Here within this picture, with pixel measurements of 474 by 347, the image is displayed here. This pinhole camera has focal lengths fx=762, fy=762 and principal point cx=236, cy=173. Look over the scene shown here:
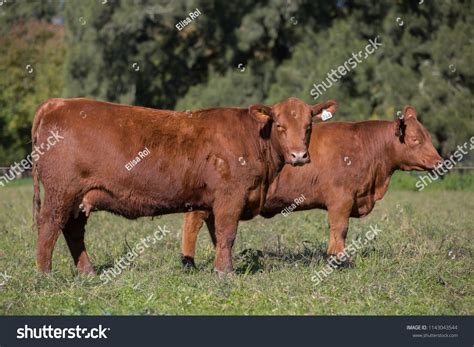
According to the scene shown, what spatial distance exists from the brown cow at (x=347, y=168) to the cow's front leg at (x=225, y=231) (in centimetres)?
101

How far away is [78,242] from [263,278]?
2018mm

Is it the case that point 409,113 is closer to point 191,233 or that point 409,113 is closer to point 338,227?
point 338,227

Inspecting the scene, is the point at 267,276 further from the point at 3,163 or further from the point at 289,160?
A: the point at 3,163

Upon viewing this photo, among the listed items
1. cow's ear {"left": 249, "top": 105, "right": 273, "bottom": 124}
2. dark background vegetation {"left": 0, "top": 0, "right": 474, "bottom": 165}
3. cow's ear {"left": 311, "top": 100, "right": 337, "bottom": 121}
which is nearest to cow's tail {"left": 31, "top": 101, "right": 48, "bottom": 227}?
cow's ear {"left": 249, "top": 105, "right": 273, "bottom": 124}

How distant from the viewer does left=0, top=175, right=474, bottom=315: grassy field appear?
252 inches

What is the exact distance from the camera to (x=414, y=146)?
9570 mm

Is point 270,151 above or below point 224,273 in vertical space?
above

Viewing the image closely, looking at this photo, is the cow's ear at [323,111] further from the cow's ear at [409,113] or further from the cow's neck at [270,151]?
the cow's ear at [409,113]

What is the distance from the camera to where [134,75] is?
29375mm

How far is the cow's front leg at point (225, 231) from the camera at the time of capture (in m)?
7.50

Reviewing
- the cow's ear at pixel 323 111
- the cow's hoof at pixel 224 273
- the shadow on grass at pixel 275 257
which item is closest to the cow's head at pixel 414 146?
the shadow on grass at pixel 275 257

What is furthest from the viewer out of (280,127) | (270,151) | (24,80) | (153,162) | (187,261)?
(24,80)

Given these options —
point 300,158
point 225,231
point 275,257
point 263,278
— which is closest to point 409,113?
point 275,257
